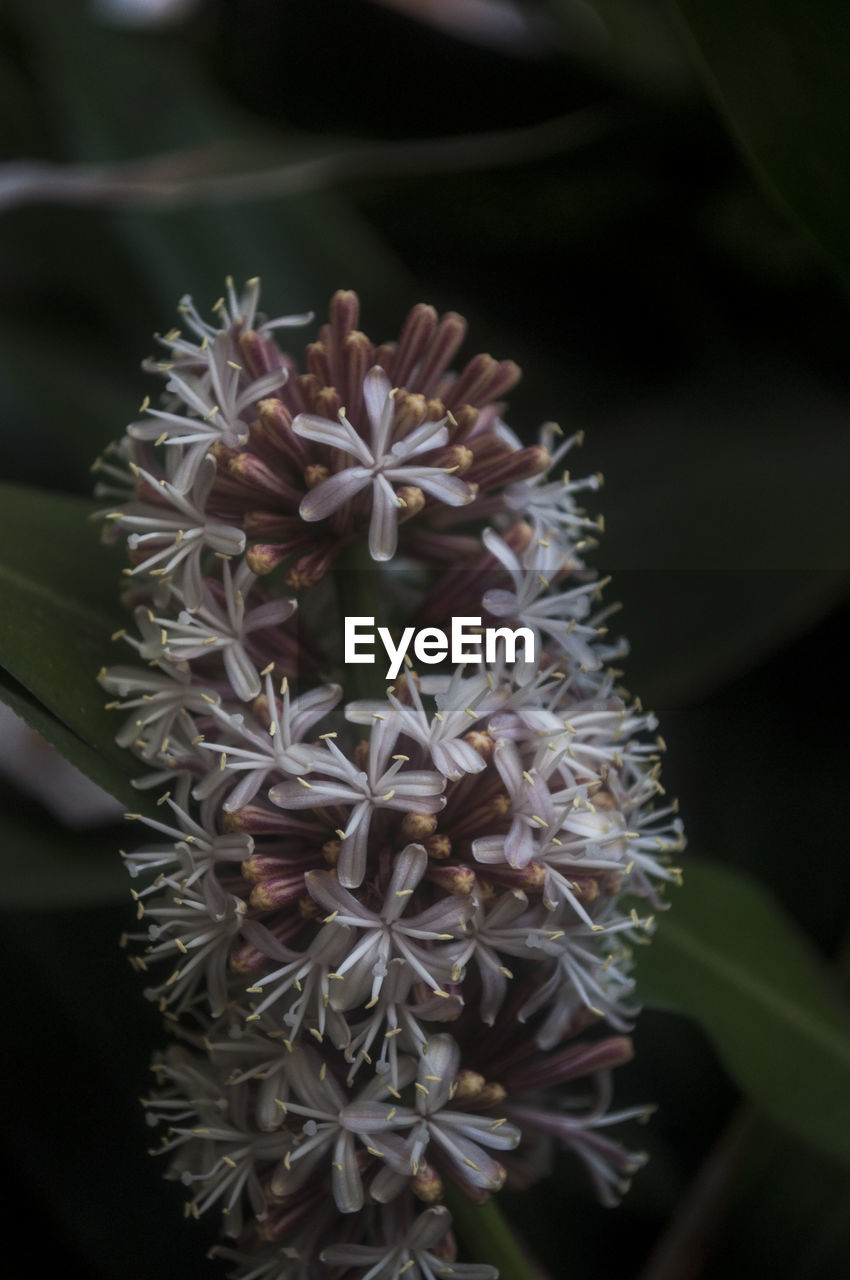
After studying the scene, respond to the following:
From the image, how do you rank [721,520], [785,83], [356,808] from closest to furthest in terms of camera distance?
1. [356,808]
2. [785,83]
3. [721,520]

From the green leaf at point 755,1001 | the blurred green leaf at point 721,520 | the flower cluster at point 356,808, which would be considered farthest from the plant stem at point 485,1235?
the blurred green leaf at point 721,520

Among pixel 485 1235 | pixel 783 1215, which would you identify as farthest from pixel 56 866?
pixel 783 1215

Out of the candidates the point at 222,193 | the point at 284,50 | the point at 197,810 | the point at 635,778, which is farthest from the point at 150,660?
the point at 284,50

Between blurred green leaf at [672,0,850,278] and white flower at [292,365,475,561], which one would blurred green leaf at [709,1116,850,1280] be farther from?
blurred green leaf at [672,0,850,278]

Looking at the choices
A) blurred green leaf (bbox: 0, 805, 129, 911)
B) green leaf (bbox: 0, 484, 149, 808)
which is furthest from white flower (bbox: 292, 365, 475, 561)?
blurred green leaf (bbox: 0, 805, 129, 911)

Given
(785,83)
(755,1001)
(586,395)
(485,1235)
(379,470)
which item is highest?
(785,83)

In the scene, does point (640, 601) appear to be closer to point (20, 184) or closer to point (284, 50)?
point (20, 184)

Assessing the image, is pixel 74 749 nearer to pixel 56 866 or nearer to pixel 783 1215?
pixel 56 866

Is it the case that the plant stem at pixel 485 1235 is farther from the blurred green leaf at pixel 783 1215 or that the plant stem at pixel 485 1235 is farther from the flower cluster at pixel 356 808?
the blurred green leaf at pixel 783 1215
